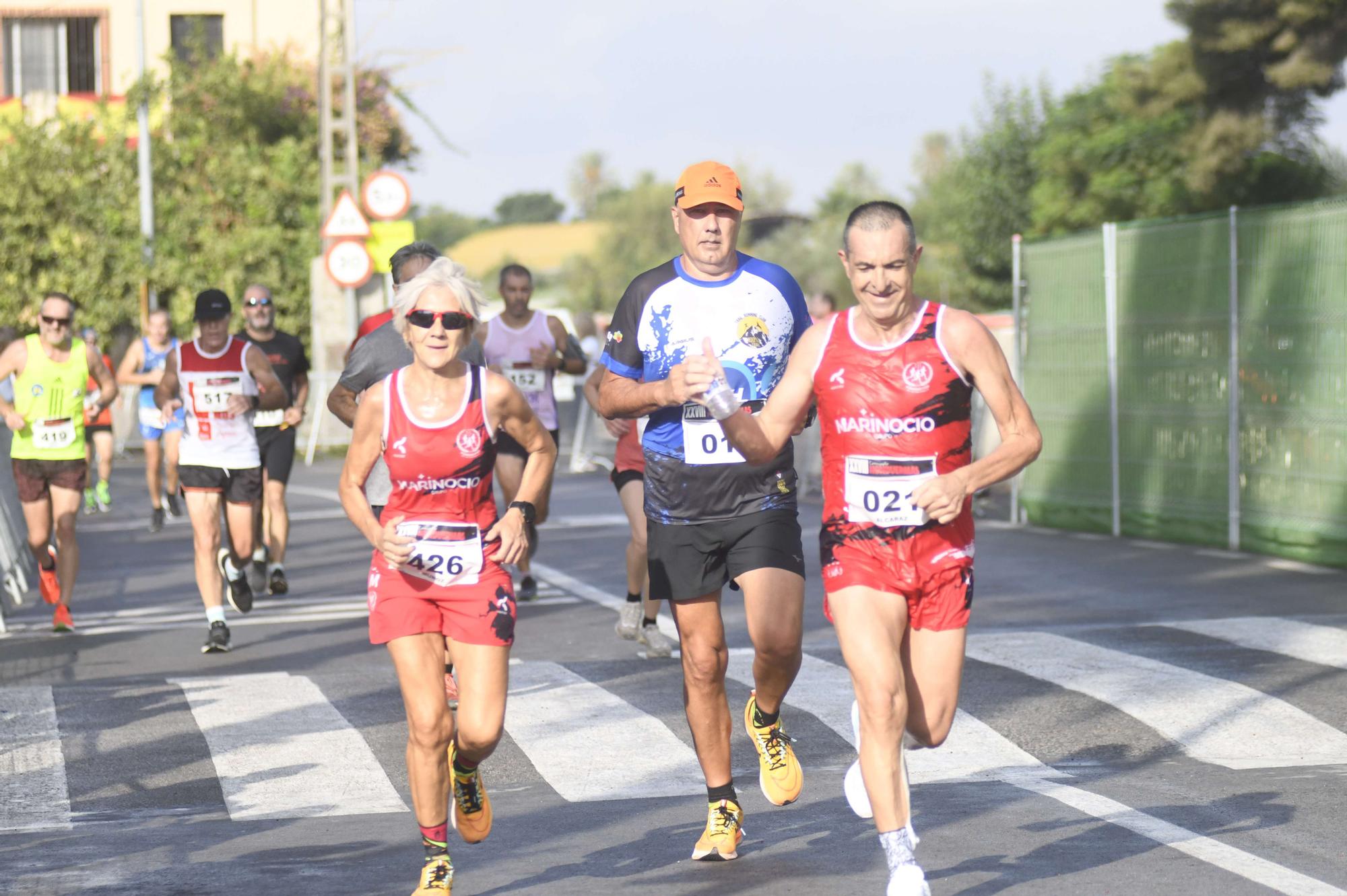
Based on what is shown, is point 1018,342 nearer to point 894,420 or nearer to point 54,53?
point 894,420

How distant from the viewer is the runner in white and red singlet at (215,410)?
38.2 feet

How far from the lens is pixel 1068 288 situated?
17578mm

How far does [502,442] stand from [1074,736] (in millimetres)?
4711

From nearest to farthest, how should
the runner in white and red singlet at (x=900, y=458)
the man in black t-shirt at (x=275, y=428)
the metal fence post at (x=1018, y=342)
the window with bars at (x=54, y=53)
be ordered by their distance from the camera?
the runner in white and red singlet at (x=900, y=458)
the man in black t-shirt at (x=275, y=428)
the metal fence post at (x=1018, y=342)
the window with bars at (x=54, y=53)

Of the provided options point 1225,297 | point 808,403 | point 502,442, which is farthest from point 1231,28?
point 808,403

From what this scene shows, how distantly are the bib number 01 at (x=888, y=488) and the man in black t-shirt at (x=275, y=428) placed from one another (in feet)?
26.7

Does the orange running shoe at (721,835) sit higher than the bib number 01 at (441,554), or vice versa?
the bib number 01 at (441,554)

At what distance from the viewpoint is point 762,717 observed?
654cm

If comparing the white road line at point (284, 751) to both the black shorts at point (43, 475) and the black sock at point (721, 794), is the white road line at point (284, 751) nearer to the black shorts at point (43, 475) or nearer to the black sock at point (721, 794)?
the black sock at point (721, 794)

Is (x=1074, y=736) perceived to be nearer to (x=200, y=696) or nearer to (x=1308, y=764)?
(x=1308, y=764)

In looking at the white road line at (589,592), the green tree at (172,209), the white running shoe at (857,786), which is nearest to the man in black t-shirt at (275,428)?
the white road line at (589,592)

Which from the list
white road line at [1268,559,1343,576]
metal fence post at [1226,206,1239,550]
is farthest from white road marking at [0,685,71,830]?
metal fence post at [1226,206,1239,550]

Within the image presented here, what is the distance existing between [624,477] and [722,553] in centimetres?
376

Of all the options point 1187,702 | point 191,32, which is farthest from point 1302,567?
point 191,32
